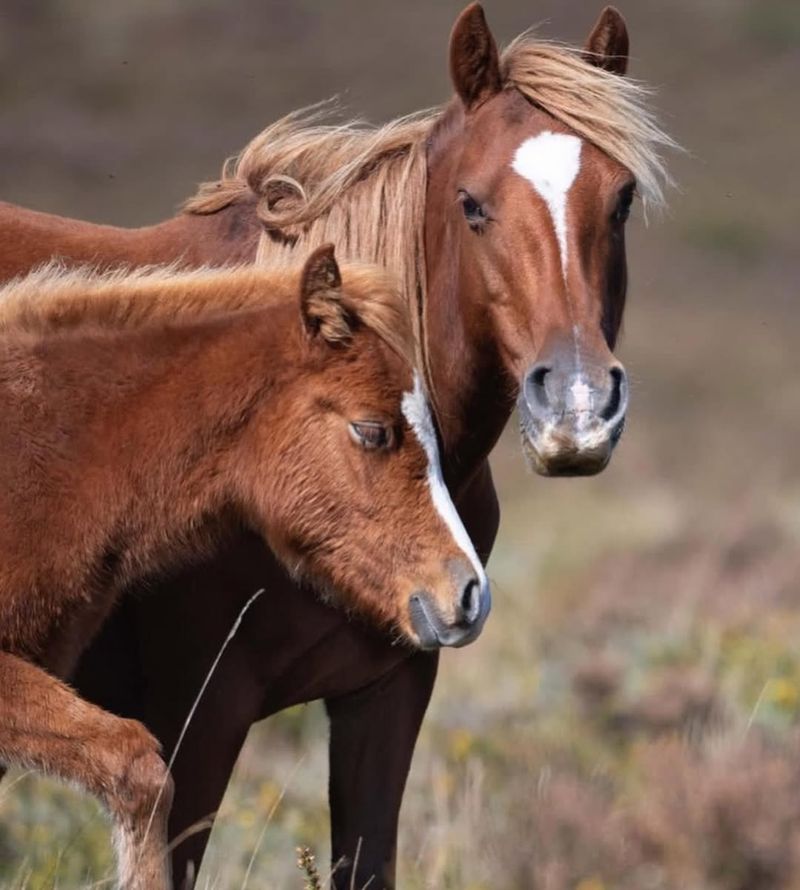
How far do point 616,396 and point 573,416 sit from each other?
0.37ft

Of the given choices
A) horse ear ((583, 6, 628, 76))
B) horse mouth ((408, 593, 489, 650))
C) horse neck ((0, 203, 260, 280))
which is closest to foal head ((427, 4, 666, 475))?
horse ear ((583, 6, 628, 76))

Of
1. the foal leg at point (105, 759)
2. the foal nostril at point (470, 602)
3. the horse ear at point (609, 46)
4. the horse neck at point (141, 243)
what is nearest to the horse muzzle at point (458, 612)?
the foal nostril at point (470, 602)

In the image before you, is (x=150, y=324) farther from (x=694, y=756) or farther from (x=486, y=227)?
(x=694, y=756)

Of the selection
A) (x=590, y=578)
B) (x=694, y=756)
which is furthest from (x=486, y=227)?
(x=590, y=578)

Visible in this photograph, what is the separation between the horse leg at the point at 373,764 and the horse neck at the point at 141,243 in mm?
1147

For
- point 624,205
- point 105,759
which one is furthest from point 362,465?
point 624,205

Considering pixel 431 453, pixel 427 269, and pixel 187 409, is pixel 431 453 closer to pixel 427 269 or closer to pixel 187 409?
pixel 187 409

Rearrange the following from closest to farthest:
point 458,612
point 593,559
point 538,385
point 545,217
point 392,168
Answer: point 458,612, point 538,385, point 545,217, point 392,168, point 593,559

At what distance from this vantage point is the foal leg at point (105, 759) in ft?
12.7

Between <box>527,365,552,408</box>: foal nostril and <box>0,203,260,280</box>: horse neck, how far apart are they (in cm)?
96

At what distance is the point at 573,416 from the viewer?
4.19 metres

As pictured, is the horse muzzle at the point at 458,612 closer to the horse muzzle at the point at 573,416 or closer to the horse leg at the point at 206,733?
the horse muzzle at the point at 573,416

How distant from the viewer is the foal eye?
4.60 metres

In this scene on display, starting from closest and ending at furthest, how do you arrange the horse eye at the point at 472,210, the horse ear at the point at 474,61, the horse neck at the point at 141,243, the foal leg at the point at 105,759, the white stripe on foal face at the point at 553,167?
the foal leg at the point at 105,759
the white stripe on foal face at the point at 553,167
the horse eye at the point at 472,210
the horse ear at the point at 474,61
the horse neck at the point at 141,243
